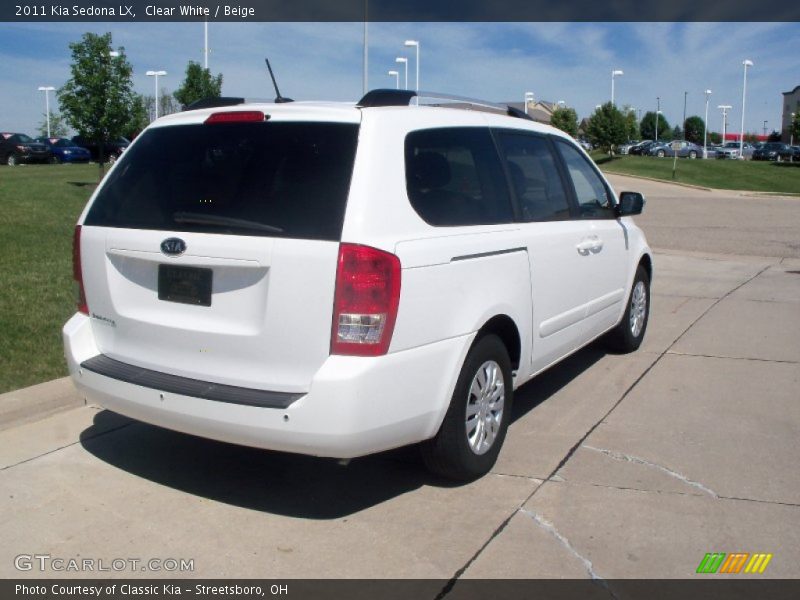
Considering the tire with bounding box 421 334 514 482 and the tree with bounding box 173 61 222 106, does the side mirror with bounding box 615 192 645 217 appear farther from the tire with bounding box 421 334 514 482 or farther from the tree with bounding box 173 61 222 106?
the tree with bounding box 173 61 222 106

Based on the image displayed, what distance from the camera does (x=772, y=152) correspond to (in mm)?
64750

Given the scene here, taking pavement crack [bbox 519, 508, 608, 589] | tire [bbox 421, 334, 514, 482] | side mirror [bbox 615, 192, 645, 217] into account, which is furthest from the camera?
side mirror [bbox 615, 192, 645, 217]

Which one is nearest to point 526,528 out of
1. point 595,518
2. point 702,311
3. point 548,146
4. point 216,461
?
point 595,518

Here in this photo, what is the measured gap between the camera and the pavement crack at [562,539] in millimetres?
3555

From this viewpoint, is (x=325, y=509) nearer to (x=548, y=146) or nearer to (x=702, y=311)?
(x=548, y=146)

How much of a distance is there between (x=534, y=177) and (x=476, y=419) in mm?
1690

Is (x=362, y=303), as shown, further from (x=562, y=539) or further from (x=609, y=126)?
(x=609, y=126)

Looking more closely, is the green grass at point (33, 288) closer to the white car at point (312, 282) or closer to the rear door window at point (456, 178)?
the white car at point (312, 282)

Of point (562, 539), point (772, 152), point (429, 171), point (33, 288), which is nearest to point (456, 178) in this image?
point (429, 171)

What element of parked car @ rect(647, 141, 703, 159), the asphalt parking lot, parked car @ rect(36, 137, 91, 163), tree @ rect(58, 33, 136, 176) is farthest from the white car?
parked car @ rect(647, 141, 703, 159)

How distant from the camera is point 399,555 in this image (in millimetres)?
3695

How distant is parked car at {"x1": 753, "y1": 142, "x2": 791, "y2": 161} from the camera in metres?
63.7

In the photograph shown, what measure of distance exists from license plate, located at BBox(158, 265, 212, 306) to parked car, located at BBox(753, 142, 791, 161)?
66.4 meters

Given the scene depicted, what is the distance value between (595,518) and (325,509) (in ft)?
4.22
